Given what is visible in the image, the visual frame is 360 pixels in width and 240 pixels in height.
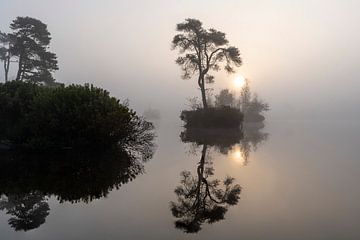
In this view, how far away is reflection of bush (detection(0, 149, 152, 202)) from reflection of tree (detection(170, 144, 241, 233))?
1940 mm

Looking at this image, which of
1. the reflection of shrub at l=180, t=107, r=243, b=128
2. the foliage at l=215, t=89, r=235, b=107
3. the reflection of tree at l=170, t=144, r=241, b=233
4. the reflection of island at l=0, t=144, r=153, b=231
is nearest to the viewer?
the reflection of tree at l=170, t=144, r=241, b=233

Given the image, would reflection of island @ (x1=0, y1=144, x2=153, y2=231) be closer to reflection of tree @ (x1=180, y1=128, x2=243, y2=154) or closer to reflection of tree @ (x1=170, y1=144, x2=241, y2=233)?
reflection of tree @ (x1=170, y1=144, x2=241, y2=233)

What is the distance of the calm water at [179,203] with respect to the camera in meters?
5.77

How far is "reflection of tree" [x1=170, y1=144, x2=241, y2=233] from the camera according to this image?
21.0ft

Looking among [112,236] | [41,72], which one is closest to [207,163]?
[112,236]

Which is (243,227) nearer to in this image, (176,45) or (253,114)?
(176,45)

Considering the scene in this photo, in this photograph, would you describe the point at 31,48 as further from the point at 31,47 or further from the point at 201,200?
the point at 201,200

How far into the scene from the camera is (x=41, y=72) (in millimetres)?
46719

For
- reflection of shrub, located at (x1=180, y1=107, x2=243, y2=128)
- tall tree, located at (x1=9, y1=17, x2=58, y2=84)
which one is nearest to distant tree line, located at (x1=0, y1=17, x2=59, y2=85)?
tall tree, located at (x1=9, y1=17, x2=58, y2=84)

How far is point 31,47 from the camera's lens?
44.4 meters

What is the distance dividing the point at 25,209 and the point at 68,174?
3438 mm

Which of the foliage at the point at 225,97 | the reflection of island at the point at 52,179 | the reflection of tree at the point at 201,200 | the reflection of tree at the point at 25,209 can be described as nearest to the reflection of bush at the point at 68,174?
the reflection of island at the point at 52,179

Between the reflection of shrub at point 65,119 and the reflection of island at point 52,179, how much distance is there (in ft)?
3.90

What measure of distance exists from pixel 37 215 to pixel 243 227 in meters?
3.96
